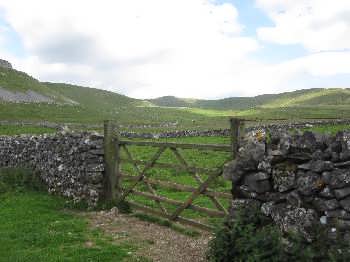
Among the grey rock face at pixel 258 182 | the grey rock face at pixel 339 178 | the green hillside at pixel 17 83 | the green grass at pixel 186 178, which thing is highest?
the green hillside at pixel 17 83

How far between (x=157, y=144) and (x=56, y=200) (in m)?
4.98

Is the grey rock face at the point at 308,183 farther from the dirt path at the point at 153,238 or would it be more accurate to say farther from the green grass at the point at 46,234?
the green grass at the point at 46,234

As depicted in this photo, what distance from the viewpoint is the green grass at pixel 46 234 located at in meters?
9.22

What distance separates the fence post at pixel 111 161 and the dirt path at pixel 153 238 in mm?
931

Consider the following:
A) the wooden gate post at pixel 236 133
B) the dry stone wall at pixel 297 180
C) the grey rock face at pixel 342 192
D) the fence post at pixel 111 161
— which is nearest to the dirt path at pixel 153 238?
the fence post at pixel 111 161

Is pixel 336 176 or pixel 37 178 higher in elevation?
pixel 336 176

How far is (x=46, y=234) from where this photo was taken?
1071cm

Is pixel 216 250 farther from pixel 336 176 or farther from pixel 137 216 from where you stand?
pixel 137 216

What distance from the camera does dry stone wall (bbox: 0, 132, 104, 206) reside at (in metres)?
14.1

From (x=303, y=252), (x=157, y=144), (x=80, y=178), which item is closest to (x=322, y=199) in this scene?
(x=303, y=252)

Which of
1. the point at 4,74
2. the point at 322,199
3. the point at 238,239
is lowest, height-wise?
the point at 238,239

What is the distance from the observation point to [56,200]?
14.8m

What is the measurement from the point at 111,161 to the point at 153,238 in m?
4.05

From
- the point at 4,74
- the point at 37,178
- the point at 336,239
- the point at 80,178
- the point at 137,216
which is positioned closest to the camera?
the point at 336,239
